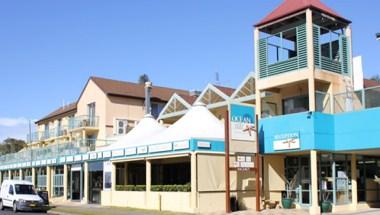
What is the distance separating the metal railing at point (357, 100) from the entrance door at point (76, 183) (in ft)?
72.0

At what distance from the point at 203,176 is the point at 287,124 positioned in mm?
5343

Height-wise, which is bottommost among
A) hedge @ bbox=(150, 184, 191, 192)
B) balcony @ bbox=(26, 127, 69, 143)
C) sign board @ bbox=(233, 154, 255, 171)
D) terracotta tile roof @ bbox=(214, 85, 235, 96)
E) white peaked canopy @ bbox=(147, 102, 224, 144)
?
hedge @ bbox=(150, 184, 191, 192)

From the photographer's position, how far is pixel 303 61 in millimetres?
28484

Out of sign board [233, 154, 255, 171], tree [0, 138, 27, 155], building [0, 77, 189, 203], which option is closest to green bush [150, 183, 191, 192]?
sign board [233, 154, 255, 171]

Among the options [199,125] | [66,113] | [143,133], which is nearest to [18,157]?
[66,113]

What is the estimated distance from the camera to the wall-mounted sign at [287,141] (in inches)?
1104

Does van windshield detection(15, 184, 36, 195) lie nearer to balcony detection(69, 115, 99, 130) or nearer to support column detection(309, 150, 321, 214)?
balcony detection(69, 115, 99, 130)

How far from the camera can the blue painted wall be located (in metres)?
26.4

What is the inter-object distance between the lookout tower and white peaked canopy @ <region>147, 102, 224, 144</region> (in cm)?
298

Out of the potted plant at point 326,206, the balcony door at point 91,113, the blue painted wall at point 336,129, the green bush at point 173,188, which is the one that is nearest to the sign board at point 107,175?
the green bush at point 173,188

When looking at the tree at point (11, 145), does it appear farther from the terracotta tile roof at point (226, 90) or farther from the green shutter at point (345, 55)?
the green shutter at point (345, 55)

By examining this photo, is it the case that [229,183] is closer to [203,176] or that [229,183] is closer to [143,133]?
[203,176]

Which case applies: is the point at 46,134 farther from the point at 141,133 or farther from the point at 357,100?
the point at 357,100

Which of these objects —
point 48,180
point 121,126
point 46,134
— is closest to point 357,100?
point 121,126
